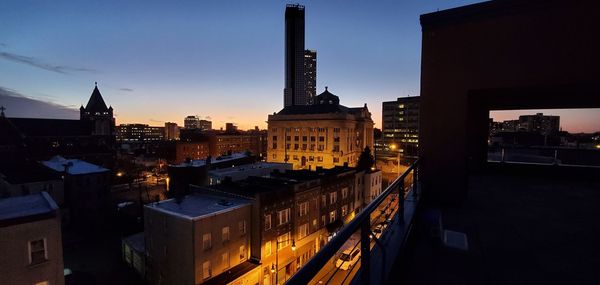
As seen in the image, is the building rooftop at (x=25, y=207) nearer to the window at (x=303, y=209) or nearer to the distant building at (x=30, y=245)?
the distant building at (x=30, y=245)

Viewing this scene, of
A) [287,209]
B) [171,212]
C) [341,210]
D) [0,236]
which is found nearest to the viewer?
[0,236]

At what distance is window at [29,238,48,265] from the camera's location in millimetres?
11680

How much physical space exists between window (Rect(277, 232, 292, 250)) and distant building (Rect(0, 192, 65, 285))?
11808mm

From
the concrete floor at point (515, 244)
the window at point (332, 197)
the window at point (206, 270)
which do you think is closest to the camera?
the concrete floor at point (515, 244)

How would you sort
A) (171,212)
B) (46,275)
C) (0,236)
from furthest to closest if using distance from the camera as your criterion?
1. (171,212)
2. (46,275)
3. (0,236)

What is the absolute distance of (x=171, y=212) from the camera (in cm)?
1591

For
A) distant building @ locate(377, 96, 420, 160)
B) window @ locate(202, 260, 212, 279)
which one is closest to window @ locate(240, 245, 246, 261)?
window @ locate(202, 260, 212, 279)

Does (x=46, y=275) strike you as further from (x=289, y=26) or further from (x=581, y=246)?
(x=289, y=26)

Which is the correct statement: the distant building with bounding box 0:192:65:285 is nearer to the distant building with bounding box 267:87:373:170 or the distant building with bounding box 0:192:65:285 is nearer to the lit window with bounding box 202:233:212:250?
the lit window with bounding box 202:233:212:250

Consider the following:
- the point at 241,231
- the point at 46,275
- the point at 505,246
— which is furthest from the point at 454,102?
the point at 46,275

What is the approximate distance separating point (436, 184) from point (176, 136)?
199 meters

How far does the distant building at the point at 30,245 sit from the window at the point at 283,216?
11.8 m

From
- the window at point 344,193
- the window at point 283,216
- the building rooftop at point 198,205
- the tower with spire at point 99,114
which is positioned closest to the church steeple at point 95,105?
the tower with spire at point 99,114

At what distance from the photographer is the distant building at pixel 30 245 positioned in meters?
11.1
